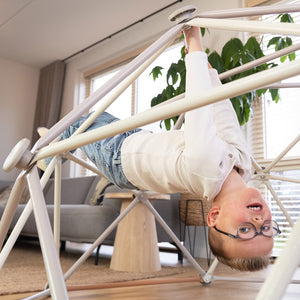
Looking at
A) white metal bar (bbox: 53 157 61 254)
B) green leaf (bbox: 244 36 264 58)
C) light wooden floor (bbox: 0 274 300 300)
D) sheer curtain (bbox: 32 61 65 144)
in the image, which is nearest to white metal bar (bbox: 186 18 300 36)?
white metal bar (bbox: 53 157 61 254)

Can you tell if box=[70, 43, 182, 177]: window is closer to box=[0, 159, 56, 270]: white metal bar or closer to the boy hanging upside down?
the boy hanging upside down

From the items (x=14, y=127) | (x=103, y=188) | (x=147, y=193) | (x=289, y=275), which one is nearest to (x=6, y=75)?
(x=14, y=127)

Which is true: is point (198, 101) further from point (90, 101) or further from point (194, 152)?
point (194, 152)

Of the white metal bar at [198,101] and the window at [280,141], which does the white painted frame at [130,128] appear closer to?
the white metal bar at [198,101]

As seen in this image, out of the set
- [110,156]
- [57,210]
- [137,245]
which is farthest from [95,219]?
[110,156]

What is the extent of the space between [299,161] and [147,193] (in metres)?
1.75

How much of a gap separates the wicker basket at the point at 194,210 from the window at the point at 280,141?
2.43 ft

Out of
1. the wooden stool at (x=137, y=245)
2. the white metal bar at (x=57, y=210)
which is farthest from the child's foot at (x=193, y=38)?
the wooden stool at (x=137, y=245)

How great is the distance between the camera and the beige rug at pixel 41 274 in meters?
1.71

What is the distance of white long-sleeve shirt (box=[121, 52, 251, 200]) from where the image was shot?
102cm

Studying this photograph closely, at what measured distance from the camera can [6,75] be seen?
226 inches

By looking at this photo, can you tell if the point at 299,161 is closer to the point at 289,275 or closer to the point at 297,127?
the point at 297,127

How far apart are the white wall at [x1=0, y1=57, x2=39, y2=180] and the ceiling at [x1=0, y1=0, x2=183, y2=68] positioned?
13.4 inches

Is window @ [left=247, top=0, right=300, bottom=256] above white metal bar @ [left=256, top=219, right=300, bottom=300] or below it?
above
